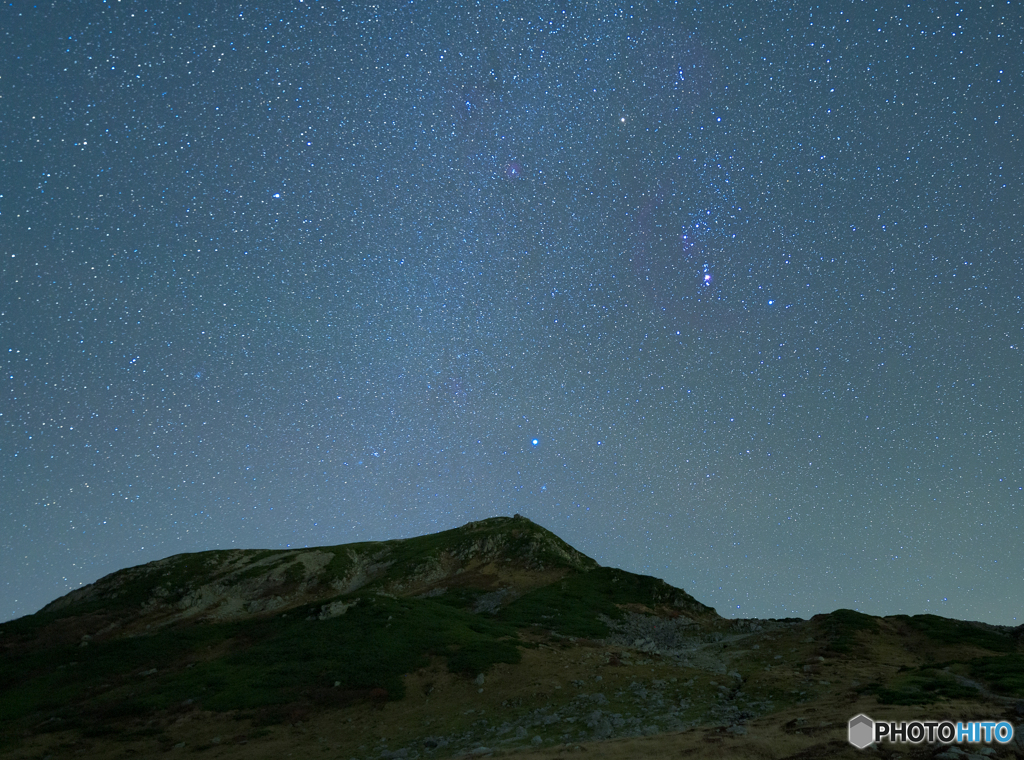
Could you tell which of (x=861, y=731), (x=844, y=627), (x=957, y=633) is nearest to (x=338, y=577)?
(x=844, y=627)

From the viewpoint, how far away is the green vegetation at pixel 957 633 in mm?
48719

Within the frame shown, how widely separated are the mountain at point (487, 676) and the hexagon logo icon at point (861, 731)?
51cm

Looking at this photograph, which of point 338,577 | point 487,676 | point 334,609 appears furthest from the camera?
point 338,577

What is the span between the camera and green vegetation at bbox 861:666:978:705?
25.9 meters

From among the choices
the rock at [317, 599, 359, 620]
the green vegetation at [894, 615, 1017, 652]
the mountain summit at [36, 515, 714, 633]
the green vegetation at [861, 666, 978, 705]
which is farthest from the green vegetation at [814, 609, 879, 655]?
the rock at [317, 599, 359, 620]

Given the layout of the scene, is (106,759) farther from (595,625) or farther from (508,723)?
(595,625)

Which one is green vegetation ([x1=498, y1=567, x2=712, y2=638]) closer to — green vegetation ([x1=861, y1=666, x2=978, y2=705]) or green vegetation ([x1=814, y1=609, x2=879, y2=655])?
green vegetation ([x1=814, y1=609, x2=879, y2=655])

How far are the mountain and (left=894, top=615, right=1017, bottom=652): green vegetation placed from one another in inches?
12.1

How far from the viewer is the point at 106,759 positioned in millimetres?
33500

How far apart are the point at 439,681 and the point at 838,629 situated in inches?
1421

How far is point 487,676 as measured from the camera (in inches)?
1592

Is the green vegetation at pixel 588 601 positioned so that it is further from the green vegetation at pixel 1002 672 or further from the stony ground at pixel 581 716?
the green vegetation at pixel 1002 672

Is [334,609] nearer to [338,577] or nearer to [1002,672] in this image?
[338,577]

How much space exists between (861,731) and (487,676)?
26737 mm
